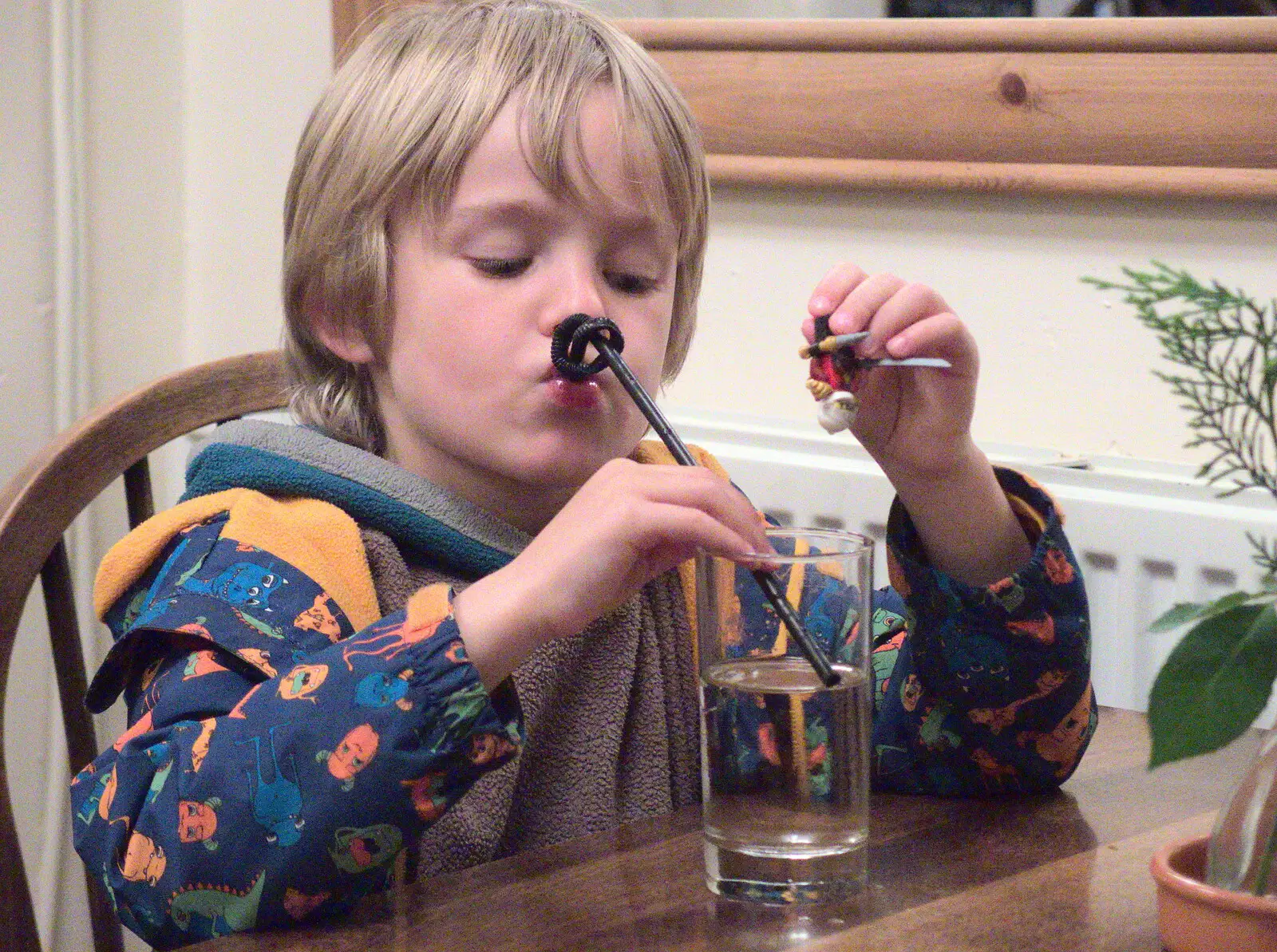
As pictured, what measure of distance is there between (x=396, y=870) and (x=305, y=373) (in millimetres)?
375

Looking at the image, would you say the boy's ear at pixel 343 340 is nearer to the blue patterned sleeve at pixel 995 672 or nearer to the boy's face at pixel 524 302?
the boy's face at pixel 524 302

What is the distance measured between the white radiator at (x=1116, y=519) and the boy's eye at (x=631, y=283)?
35 cm

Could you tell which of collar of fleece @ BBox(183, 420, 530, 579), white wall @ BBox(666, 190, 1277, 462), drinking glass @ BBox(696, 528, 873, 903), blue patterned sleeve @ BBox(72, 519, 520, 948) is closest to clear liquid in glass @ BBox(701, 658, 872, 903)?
drinking glass @ BBox(696, 528, 873, 903)

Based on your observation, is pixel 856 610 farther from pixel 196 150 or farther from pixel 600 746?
pixel 196 150

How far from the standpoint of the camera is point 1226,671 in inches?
17.0

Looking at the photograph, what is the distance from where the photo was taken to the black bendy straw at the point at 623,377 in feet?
1.83

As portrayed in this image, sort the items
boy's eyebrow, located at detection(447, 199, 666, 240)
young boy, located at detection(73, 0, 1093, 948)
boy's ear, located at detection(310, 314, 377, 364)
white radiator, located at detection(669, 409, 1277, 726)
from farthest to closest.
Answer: white radiator, located at detection(669, 409, 1277, 726) → boy's ear, located at detection(310, 314, 377, 364) → boy's eyebrow, located at detection(447, 199, 666, 240) → young boy, located at detection(73, 0, 1093, 948)

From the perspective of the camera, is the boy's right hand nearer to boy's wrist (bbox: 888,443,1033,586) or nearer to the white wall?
boy's wrist (bbox: 888,443,1033,586)

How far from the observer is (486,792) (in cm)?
83

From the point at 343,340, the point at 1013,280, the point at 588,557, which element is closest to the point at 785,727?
Answer: the point at 588,557

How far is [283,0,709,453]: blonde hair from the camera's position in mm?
880

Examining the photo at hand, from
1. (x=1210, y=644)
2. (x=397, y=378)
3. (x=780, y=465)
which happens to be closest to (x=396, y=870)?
(x=397, y=378)

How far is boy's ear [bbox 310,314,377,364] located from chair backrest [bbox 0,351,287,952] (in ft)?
0.40

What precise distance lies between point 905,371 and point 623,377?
0.59ft
